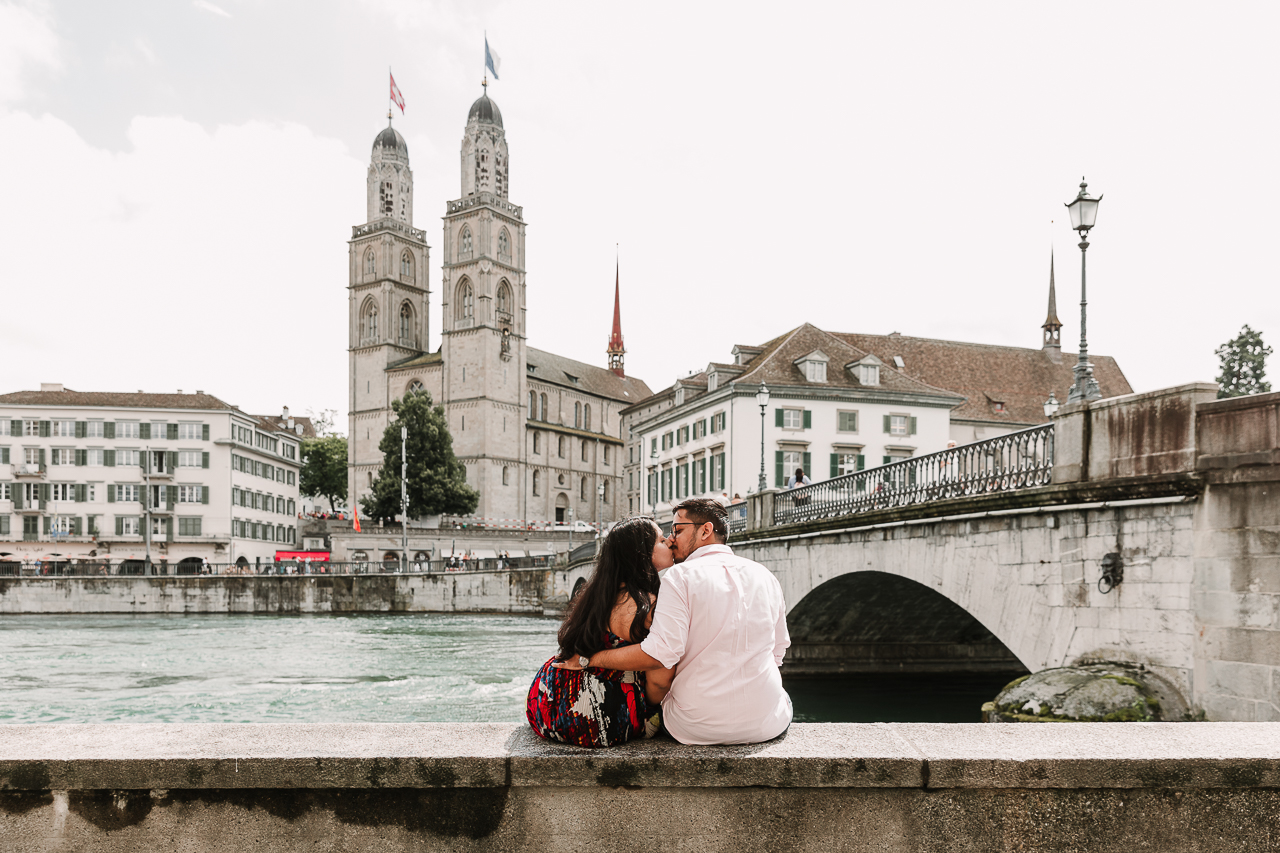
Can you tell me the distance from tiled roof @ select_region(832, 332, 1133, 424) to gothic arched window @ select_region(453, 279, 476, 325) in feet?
131

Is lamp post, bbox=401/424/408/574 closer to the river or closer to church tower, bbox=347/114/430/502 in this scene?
church tower, bbox=347/114/430/502

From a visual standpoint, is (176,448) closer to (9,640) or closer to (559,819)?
(9,640)

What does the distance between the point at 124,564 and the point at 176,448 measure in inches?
471

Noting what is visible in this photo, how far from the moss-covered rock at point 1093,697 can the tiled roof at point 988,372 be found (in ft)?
149

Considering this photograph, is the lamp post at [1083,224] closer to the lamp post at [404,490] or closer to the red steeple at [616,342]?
the lamp post at [404,490]

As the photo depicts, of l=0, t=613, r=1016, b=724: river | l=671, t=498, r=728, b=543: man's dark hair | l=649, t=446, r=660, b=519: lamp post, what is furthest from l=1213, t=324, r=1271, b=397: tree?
l=671, t=498, r=728, b=543: man's dark hair

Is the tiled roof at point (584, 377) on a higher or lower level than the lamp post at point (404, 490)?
higher

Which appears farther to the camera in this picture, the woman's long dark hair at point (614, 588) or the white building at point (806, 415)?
the white building at point (806, 415)

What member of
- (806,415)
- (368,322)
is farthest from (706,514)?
(368,322)

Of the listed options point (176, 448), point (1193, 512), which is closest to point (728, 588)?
point (1193, 512)

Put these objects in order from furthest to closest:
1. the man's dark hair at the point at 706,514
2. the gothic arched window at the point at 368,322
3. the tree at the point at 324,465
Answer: the tree at the point at 324,465, the gothic arched window at the point at 368,322, the man's dark hair at the point at 706,514

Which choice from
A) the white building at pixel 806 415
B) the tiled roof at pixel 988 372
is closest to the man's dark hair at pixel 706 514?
the white building at pixel 806 415

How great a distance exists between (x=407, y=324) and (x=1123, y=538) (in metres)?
87.7

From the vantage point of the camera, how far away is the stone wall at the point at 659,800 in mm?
3441
